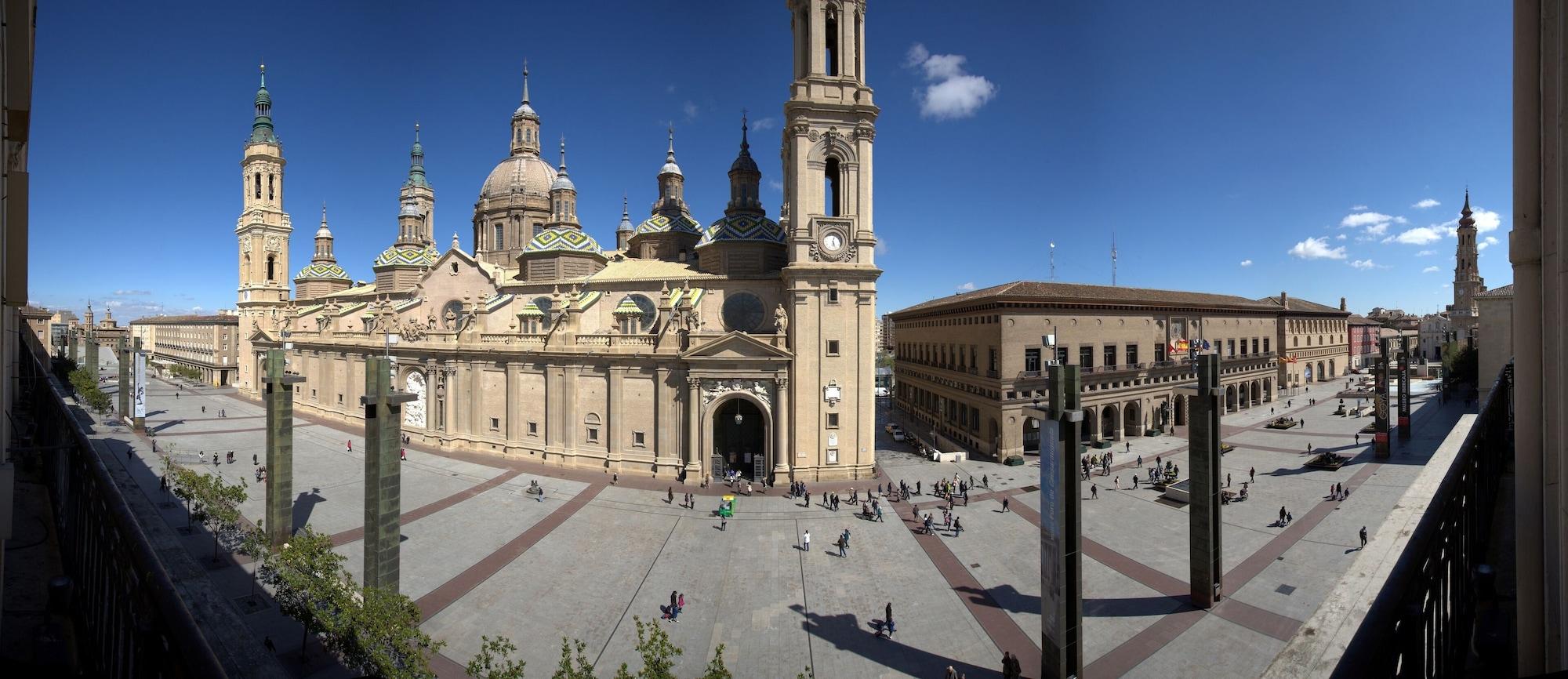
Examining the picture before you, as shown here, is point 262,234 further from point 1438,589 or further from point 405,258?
point 1438,589

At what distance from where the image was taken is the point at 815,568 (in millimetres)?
20656

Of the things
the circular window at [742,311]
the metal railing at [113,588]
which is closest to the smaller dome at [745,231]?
the circular window at [742,311]

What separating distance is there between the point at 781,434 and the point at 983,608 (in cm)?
1501

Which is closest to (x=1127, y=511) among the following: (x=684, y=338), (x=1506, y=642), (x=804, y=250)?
(x=804, y=250)

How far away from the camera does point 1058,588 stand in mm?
13836

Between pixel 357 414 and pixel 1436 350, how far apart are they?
6546 inches

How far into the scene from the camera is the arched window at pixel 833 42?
3322cm

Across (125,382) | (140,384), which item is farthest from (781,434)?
(125,382)

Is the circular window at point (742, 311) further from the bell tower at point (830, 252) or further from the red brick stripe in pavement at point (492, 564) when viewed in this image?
the red brick stripe in pavement at point (492, 564)

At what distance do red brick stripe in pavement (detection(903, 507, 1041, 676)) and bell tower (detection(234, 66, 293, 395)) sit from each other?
2918 inches

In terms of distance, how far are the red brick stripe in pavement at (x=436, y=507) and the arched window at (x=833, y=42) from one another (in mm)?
28593

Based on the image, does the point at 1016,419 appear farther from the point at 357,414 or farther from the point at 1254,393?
the point at 357,414

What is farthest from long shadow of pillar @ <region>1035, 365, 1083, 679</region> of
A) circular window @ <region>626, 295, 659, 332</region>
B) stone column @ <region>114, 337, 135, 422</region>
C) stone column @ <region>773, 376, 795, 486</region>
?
stone column @ <region>114, 337, 135, 422</region>

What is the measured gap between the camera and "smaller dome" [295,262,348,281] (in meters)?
65.2
